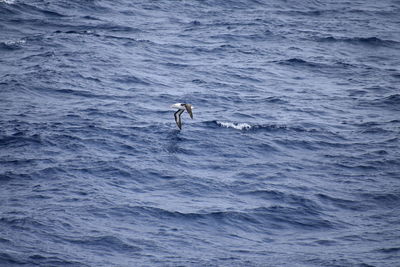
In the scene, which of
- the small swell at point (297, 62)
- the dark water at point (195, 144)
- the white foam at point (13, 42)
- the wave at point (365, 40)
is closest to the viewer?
the dark water at point (195, 144)

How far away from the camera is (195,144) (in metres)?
34.2

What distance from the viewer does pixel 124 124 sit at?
1406 inches

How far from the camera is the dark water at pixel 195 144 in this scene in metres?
25.5

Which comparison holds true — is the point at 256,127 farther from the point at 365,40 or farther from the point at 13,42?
the point at 365,40

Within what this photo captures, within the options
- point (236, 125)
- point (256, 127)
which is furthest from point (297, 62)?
point (236, 125)

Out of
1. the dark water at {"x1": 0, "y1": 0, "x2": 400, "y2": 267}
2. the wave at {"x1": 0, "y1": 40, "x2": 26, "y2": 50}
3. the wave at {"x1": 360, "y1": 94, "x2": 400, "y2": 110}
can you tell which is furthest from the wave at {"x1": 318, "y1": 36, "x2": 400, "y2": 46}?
the wave at {"x1": 0, "y1": 40, "x2": 26, "y2": 50}

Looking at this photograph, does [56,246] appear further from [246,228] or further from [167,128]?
[167,128]

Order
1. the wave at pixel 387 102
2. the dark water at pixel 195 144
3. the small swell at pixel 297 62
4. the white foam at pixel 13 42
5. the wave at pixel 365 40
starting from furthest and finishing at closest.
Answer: the wave at pixel 365 40, the small swell at pixel 297 62, the white foam at pixel 13 42, the wave at pixel 387 102, the dark water at pixel 195 144

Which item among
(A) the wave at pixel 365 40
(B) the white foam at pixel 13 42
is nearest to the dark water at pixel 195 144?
(B) the white foam at pixel 13 42

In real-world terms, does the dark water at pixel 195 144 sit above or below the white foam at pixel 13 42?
below

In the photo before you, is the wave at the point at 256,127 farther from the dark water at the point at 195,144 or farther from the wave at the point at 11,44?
the wave at the point at 11,44

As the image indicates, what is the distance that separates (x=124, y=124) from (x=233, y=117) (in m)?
6.70

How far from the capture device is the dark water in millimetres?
25500

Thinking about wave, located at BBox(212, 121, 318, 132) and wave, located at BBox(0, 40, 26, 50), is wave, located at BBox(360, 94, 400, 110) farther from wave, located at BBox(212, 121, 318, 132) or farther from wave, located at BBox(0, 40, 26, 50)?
wave, located at BBox(0, 40, 26, 50)
